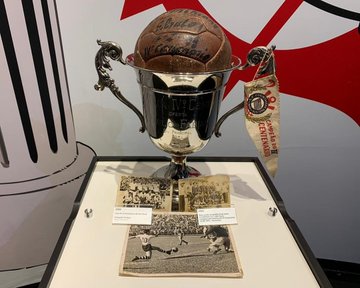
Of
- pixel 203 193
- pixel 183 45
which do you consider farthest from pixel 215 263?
pixel 183 45

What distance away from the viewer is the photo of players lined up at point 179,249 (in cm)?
79

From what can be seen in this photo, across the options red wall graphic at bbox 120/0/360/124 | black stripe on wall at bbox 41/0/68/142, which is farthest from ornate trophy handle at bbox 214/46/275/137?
black stripe on wall at bbox 41/0/68/142

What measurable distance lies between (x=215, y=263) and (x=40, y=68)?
2.84 ft

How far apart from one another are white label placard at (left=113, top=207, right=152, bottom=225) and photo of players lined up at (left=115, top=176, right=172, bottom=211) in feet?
0.05

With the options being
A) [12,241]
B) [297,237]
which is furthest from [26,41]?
[297,237]

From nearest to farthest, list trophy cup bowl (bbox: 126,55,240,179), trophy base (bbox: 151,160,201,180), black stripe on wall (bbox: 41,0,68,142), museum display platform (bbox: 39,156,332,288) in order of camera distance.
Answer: museum display platform (bbox: 39,156,332,288) → trophy cup bowl (bbox: 126,55,240,179) → trophy base (bbox: 151,160,201,180) → black stripe on wall (bbox: 41,0,68,142)

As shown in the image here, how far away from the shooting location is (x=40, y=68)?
1.27 meters

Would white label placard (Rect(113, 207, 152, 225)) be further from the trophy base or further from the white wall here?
the white wall

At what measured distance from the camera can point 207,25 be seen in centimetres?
90

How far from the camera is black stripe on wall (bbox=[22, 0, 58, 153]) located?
1.20 m

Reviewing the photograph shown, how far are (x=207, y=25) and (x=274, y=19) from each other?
535 mm

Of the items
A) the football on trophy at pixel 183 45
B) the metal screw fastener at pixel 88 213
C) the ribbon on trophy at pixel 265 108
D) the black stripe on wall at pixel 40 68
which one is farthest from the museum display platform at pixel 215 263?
the football on trophy at pixel 183 45

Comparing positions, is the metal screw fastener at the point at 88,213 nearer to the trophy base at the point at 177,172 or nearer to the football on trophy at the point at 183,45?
the trophy base at the point at 177,172

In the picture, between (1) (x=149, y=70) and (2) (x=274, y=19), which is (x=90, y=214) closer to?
(1) (x=149, y=70)
